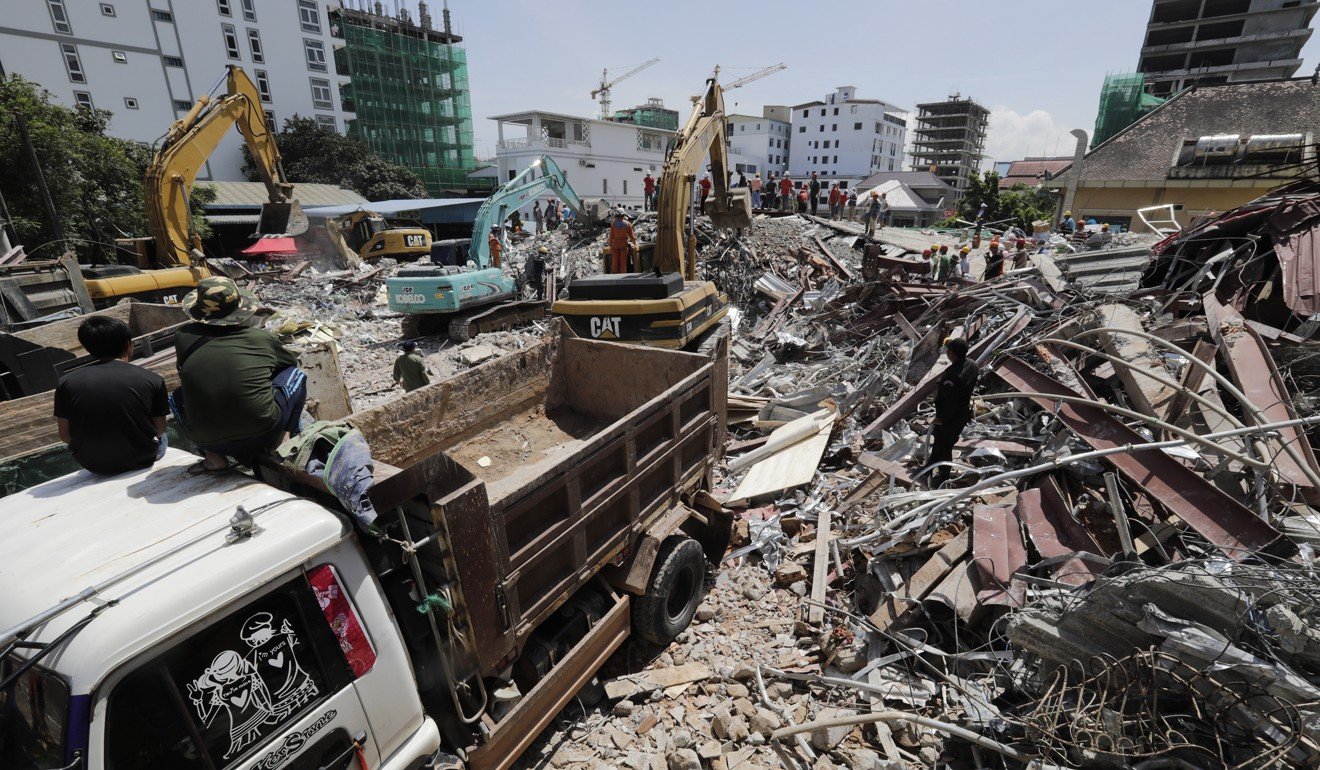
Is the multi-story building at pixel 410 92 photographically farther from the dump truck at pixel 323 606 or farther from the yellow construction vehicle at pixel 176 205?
the dump truck at pixel 323 606

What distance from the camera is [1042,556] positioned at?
407cm

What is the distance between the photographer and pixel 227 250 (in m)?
28.1

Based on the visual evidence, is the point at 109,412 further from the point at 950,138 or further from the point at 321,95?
the point at 950,138

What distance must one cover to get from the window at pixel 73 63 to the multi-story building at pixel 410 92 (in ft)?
55.5

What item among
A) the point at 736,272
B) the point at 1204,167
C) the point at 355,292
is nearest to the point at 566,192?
the point at 736,272

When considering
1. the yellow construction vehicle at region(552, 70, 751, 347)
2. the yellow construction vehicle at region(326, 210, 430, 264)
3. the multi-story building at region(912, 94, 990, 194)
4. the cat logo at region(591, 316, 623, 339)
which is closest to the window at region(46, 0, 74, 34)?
the yellow construction vehicle at region(326, 210, 430, 264)

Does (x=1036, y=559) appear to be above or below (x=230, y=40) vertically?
below

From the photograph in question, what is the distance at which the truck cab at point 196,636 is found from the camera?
1797mm

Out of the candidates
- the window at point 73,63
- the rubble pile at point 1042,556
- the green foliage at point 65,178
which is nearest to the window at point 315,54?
the window at point 73,63

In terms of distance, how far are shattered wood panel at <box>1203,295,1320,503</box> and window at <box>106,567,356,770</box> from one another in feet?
19.2

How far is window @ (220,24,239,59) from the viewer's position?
40.6m

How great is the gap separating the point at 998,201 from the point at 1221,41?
3783cm

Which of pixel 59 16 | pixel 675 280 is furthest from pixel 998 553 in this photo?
pixel 59 16

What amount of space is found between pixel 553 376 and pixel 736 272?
9.66m
